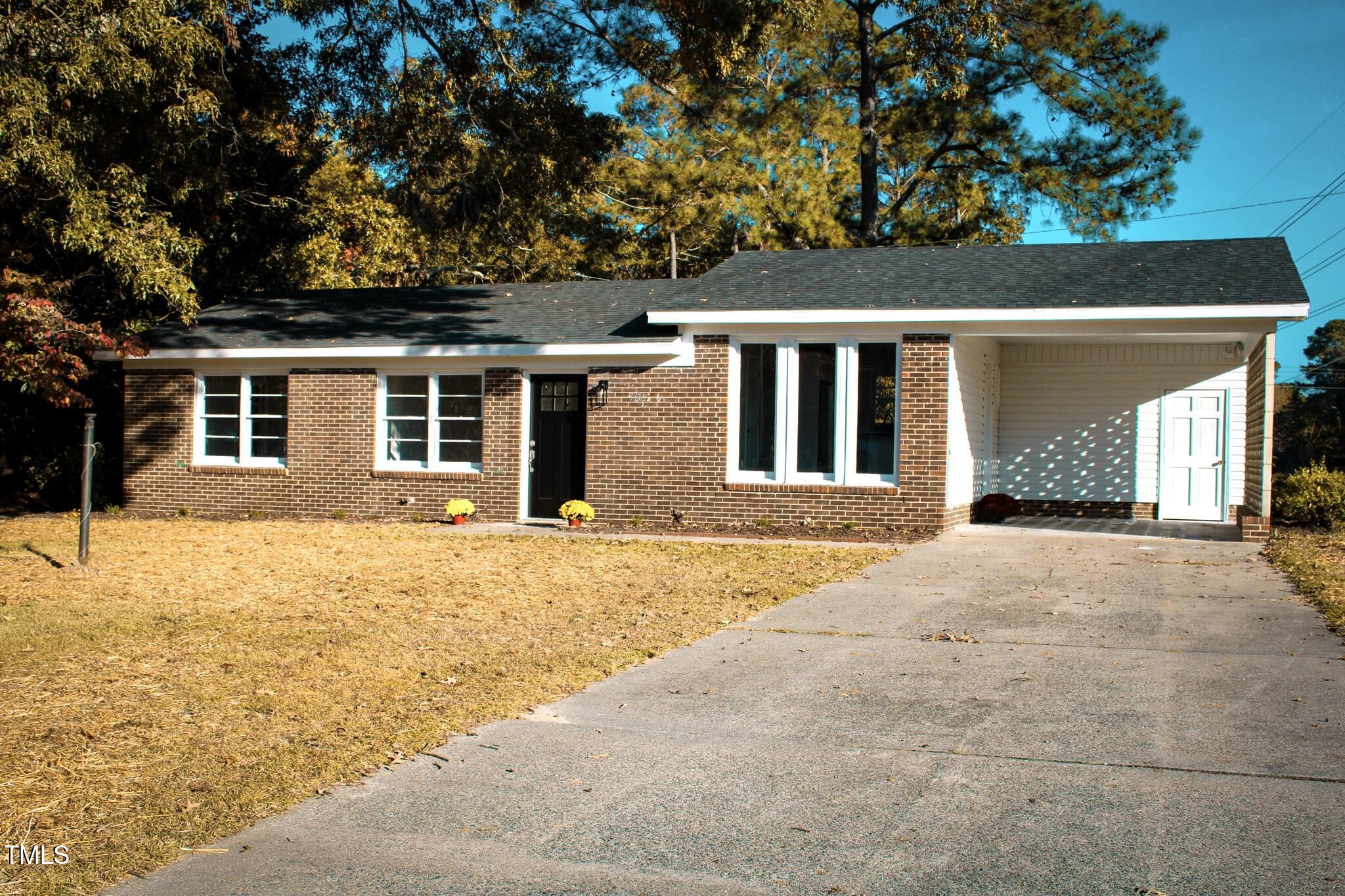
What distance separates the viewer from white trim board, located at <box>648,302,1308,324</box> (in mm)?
13734

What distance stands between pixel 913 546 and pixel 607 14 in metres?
11.7

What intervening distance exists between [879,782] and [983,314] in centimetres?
1082

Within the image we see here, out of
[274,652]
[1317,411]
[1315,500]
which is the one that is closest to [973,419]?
[1315,500]

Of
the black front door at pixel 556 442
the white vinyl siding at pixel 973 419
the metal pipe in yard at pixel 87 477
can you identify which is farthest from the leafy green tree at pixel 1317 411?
the metal pipe in yard at pixel 87 477

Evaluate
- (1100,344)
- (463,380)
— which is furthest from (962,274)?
(463,380)

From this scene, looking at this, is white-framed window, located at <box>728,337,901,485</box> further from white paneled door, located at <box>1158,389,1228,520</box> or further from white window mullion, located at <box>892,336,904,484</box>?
white paneled door, located at <box>1158,389,1228,520</box>

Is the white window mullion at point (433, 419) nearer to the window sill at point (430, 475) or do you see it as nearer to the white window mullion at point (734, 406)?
the window sill at point (430, 475)

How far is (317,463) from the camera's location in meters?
18.0

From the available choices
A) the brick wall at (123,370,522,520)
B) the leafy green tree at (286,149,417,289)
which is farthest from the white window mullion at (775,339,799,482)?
the leafy green tree at (286,149,417,289)

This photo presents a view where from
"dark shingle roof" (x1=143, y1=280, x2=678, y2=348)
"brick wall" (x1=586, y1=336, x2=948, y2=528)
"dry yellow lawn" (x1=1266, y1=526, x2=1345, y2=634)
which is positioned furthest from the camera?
"dark shingle roof" (x1=143, y1=280, x2=678, y2=348)

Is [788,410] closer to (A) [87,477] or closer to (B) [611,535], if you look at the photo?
(B) [611,535]

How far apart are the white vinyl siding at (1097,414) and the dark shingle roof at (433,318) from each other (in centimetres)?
611

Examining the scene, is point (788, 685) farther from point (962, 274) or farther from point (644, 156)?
point (644, 156)

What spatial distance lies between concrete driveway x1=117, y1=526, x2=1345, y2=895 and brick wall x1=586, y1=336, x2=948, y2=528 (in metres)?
7.04
